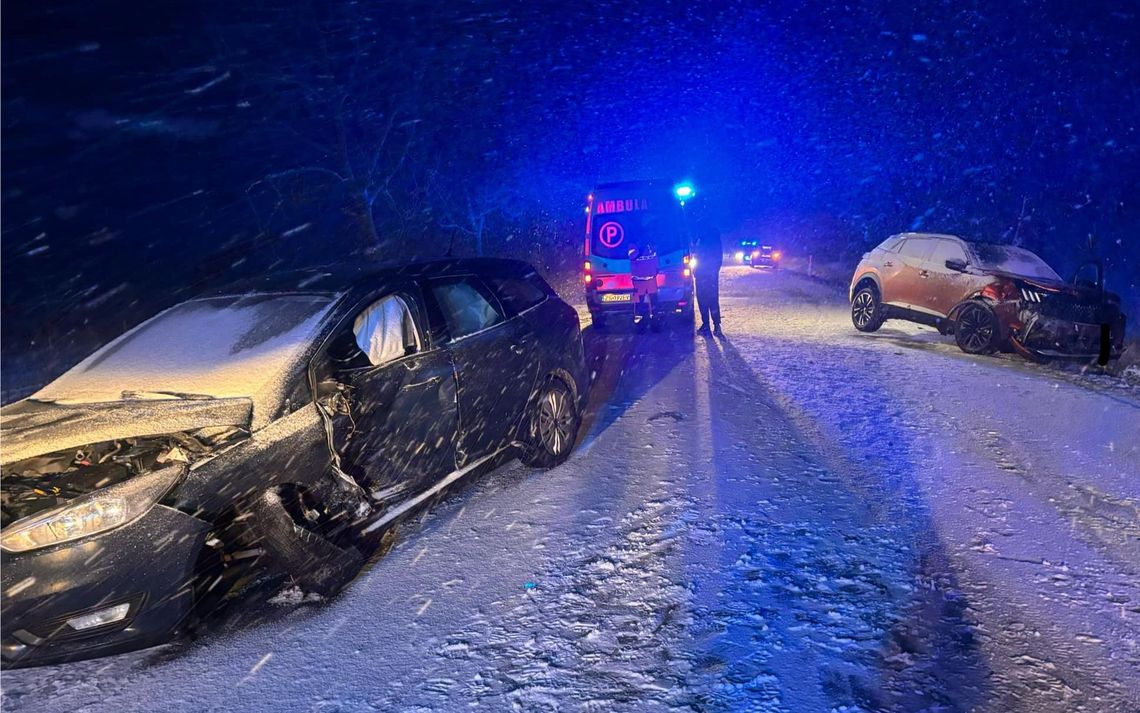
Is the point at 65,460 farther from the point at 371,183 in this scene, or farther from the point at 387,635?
the point at 371,183

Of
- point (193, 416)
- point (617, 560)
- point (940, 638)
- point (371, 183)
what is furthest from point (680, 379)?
point (371, 183)

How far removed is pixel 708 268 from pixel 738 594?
9156 mm

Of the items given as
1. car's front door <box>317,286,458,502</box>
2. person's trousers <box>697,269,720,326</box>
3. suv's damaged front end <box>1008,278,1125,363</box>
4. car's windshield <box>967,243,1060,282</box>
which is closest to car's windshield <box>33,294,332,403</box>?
car's front door <box>317,286,458,502</box>

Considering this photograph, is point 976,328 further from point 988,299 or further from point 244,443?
point 244,443

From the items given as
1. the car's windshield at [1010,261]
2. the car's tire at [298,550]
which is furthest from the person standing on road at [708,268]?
the car's tire at [298,550]

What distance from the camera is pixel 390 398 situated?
3.56 m

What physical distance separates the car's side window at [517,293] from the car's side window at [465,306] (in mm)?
136

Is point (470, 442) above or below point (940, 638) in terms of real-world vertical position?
above

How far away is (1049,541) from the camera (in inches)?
137

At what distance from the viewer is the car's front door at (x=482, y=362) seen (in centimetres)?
415

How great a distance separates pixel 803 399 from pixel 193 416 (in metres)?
5.56

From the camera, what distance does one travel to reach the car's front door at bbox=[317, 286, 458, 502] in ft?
11.0

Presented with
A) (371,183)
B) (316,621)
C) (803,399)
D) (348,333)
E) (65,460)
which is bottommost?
(316,621)

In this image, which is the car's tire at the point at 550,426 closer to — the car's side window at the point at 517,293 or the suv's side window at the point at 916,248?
the car's side window at the point at 517,293
